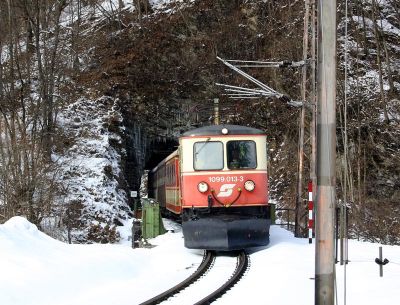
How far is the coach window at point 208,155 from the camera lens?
44.9 ft

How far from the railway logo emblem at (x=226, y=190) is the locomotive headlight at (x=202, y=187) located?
13.9 inches

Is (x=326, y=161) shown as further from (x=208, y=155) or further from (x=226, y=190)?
(x=208, y=155)

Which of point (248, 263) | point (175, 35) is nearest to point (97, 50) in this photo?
point (175, 35)

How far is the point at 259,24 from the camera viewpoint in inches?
1368

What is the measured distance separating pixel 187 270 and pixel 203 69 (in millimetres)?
22319

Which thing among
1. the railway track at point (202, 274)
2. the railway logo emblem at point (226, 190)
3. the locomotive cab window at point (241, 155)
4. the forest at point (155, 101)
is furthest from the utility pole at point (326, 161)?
the forest at point (155, 101)

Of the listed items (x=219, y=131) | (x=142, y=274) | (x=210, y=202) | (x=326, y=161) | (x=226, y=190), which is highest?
(x=219, y=131)

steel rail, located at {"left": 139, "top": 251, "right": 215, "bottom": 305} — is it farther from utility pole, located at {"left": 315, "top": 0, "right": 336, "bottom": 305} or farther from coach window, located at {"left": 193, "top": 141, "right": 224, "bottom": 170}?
utility pole, located at {"left": 315, "top": 0, "right": 336, "bottom": 305}

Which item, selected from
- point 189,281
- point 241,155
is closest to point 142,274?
point 189,281

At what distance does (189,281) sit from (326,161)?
204 inches

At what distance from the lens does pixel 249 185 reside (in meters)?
13.5

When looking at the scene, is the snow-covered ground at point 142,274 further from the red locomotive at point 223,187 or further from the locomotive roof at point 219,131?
the locomotive roof at point 219,131

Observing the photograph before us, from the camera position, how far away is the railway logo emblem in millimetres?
13461

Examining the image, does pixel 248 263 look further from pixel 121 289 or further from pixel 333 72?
pixel 333 72
